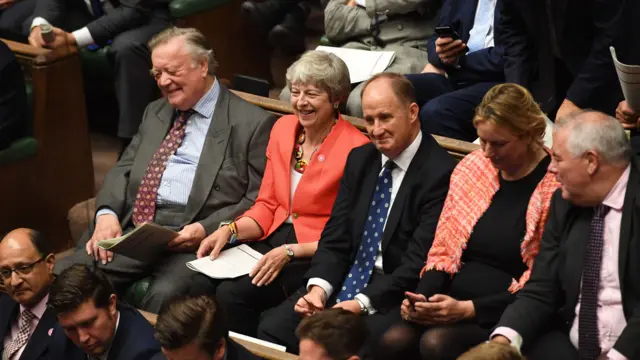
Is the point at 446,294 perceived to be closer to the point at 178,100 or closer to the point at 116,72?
the point at 178,100

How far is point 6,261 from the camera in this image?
3537 mm

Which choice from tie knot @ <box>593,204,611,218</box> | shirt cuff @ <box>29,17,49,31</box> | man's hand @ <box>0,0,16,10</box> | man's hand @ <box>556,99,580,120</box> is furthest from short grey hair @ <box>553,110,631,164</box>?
man's hand @ <box>0,0,16,10</box>

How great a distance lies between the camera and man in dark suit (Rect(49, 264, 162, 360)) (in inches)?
122

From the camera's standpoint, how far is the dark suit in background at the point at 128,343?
3.11 m

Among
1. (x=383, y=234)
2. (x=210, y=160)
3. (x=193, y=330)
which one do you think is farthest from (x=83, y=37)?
(x=193, y=330)

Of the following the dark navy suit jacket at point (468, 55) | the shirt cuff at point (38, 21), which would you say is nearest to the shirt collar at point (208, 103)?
the dark navy suit jacket at point (468, 55)

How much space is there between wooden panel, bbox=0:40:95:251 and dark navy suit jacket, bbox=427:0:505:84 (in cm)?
163

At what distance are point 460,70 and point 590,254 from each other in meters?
1.44

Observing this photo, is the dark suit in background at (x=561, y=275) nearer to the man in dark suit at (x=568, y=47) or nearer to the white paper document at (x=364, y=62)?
the man in dark suit at (x=568, y=47)

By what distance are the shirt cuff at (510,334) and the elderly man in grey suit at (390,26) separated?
158cm

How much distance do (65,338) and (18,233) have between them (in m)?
0.48

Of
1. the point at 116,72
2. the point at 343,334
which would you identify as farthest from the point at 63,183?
the point at 343,334

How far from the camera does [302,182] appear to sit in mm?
3580

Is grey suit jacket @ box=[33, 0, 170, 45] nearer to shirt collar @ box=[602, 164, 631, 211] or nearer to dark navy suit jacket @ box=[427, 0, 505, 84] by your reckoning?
dark navy suit jacket @ box=[427, 0, 505, 84]
